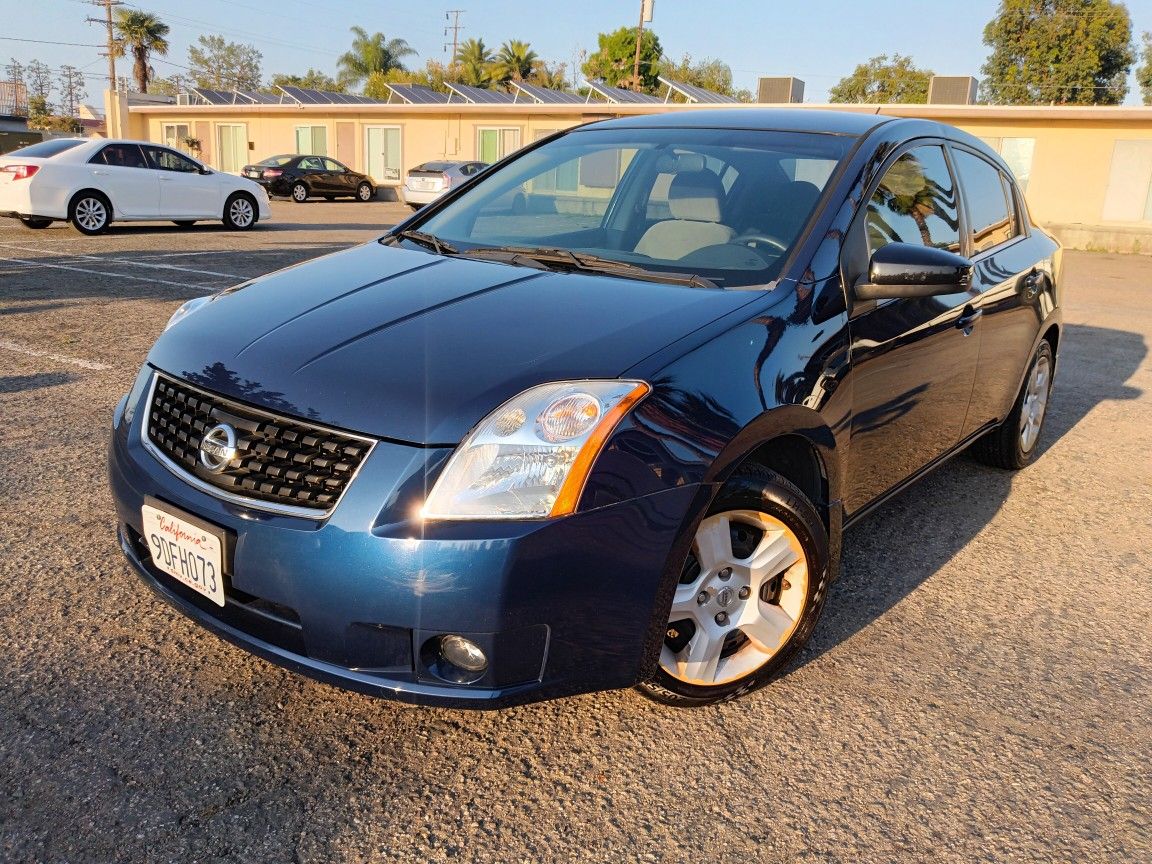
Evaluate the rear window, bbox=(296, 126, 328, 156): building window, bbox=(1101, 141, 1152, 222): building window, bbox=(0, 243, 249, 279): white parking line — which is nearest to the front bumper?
bbox=(0, 243, 249, 279): white parking line

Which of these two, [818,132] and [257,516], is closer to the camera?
[257,516]

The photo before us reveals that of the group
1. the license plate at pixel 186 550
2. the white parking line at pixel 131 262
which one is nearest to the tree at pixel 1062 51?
the white parking line at pixel 131 262

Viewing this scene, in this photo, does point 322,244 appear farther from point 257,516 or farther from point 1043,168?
point 1043,168

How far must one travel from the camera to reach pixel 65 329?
274 inches

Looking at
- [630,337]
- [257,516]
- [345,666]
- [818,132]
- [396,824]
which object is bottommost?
[396,824]

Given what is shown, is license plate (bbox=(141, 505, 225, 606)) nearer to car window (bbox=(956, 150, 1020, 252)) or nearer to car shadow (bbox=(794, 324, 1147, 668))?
car shadow (bbox=(794, 324, 1147, 668))

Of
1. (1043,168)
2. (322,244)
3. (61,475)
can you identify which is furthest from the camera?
(1043,168)

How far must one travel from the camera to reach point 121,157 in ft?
46.9

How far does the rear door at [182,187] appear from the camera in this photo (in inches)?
586

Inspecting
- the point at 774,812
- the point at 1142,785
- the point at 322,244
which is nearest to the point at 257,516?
the point at 774,812

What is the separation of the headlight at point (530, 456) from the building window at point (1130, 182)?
25.5 metres

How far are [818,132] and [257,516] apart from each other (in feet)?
7.77

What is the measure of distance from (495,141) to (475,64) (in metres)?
37.0

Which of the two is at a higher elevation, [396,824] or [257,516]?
[257,516]
